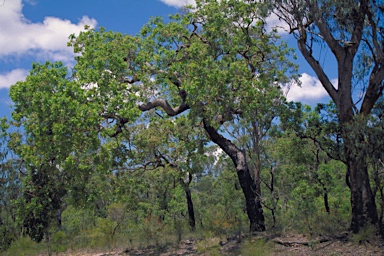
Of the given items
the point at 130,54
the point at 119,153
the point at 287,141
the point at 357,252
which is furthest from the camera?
the point at 287,141

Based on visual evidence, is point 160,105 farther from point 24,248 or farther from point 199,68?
point 24,248

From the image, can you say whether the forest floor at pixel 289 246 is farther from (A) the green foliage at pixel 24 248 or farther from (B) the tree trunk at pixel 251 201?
(A) the green foliage at pixel 24 248

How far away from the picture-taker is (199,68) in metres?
15.6

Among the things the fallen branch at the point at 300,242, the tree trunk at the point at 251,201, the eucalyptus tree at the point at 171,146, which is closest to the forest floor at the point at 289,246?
the fallen branch at the point at 300,242

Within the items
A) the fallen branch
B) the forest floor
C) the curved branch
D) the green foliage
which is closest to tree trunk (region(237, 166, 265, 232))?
the forest floor

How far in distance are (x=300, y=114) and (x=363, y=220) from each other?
496 cm

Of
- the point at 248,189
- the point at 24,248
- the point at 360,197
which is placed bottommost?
the point at 24,248

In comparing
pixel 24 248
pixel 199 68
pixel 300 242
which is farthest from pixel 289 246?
pixel 24 248

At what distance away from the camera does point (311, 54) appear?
53.5 feet

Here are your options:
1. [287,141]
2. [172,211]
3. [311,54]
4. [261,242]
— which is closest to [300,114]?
[311,54]

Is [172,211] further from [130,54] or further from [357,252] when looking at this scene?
[357,252]

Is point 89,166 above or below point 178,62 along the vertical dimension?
below

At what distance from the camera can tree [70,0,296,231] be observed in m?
15.5

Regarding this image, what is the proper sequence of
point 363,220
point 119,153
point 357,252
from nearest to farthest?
point 357,252
point 363,220
point 119,153
